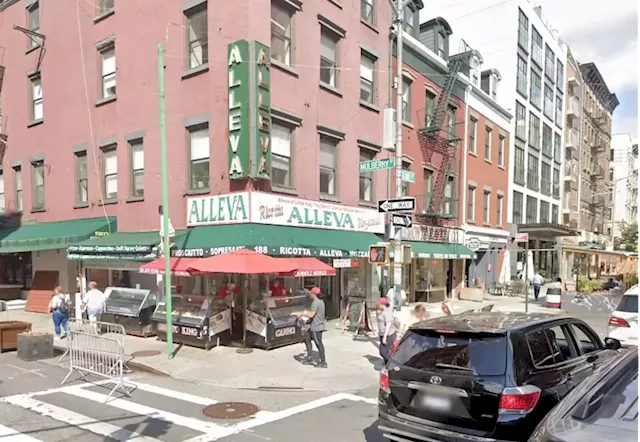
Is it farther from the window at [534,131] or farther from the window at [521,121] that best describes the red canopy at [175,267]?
the window at [534,131]

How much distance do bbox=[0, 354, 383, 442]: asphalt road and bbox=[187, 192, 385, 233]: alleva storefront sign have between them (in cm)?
457

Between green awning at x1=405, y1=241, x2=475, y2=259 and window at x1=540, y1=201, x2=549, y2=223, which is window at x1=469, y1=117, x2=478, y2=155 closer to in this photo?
green awning at x1=405, y1=241, x2=475, y2=259

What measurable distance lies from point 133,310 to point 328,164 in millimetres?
7066

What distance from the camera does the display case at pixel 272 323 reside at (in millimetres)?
11211

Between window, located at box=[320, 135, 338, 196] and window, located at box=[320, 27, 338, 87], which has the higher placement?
window, located at box=[320, 27, 338, 87]

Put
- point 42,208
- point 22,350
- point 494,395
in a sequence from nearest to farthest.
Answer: point 494,395 < point 22,350 < point 42,208

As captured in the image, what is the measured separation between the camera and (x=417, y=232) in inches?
771

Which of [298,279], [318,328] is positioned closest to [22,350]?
[318,328]

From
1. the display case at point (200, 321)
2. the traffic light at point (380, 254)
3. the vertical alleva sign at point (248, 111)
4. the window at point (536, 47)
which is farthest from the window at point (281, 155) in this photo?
the window at point (536, 47)

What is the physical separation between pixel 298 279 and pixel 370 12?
970 centimetres

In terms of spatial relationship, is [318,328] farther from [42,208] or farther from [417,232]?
[42,208]

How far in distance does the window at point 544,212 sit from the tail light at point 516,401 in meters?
33.0

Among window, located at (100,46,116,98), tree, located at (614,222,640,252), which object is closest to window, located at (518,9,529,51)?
window, located at (100,46,116,98)

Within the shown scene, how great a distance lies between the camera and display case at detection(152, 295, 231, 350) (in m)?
11.2
